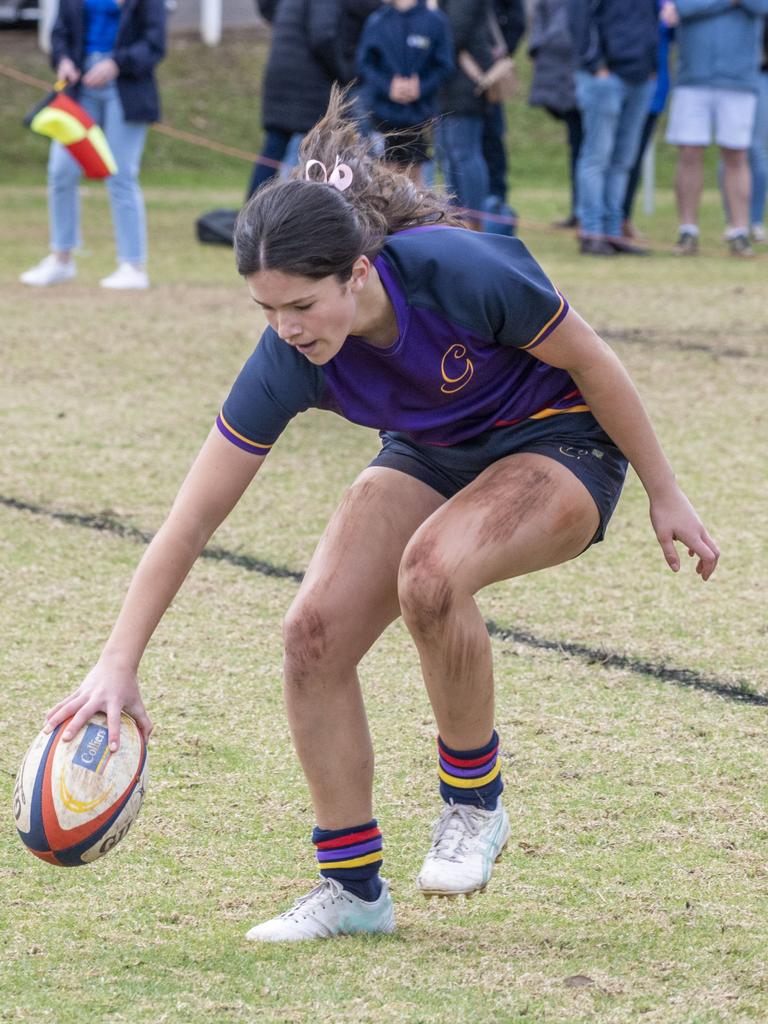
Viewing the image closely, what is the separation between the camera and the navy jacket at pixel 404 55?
376 inches

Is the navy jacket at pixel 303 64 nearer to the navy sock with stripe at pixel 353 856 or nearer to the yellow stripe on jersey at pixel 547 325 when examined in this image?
the yellow stripe on jersey at pixel 547 325

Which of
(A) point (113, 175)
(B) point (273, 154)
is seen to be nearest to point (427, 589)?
(A) point (113, 175)

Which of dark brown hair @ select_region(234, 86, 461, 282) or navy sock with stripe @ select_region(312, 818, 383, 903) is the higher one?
dark brown hair @ select_region(234, 86, 461, 282)

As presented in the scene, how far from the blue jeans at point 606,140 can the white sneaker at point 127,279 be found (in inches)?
135

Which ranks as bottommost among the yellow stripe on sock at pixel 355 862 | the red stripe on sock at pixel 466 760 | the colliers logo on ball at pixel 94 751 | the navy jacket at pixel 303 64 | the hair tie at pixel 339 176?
the navy jacket at pixel 303 64

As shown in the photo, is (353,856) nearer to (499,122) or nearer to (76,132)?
(76,132)

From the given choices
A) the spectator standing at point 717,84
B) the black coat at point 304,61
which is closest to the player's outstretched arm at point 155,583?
the black coat at point 304,61

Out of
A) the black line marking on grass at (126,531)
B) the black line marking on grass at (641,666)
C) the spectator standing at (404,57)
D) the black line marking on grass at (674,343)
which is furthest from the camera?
the spectator standing at (404,57)

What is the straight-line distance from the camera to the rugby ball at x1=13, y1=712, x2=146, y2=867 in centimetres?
266

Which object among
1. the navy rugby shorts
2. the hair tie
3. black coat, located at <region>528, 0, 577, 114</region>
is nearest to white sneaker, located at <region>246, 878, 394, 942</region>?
the navy rugby shorts

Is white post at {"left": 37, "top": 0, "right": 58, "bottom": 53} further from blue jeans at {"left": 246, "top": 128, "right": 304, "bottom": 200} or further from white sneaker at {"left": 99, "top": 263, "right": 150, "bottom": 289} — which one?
white sneaker at {"left": 99, "top": 263, "right": 150, "bottom": 289}

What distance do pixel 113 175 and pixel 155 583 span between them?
689 cm

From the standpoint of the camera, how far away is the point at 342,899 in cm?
281

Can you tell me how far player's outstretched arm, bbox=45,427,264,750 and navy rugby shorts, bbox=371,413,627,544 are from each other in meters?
0.45
